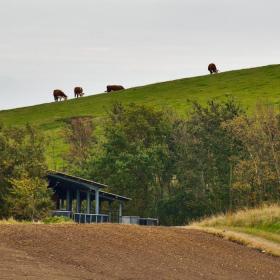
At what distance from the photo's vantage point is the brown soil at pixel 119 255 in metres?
16.5

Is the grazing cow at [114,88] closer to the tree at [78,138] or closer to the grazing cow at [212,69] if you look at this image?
the grazing cow at [212,69]

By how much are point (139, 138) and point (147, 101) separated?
4118 centimetres

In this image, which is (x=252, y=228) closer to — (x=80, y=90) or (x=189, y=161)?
(x=189, y=161)

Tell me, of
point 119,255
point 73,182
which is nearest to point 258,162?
point 73,182

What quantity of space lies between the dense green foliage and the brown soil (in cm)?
1505

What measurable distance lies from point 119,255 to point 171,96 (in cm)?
8752

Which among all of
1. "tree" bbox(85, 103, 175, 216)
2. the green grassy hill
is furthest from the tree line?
the green grassy hill

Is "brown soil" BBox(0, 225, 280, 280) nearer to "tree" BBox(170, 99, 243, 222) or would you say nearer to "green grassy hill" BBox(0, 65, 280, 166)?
"tree" BBox(170, 99, 243, 222)

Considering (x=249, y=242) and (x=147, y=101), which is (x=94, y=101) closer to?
(x=147, y=101)

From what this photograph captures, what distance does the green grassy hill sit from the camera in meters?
98.1

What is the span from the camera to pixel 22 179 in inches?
1609

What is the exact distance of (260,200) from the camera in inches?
2076

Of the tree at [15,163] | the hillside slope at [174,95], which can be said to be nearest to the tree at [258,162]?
the tree at [15,163]

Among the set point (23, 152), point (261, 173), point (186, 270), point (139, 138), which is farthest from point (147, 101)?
point (186, 270)
